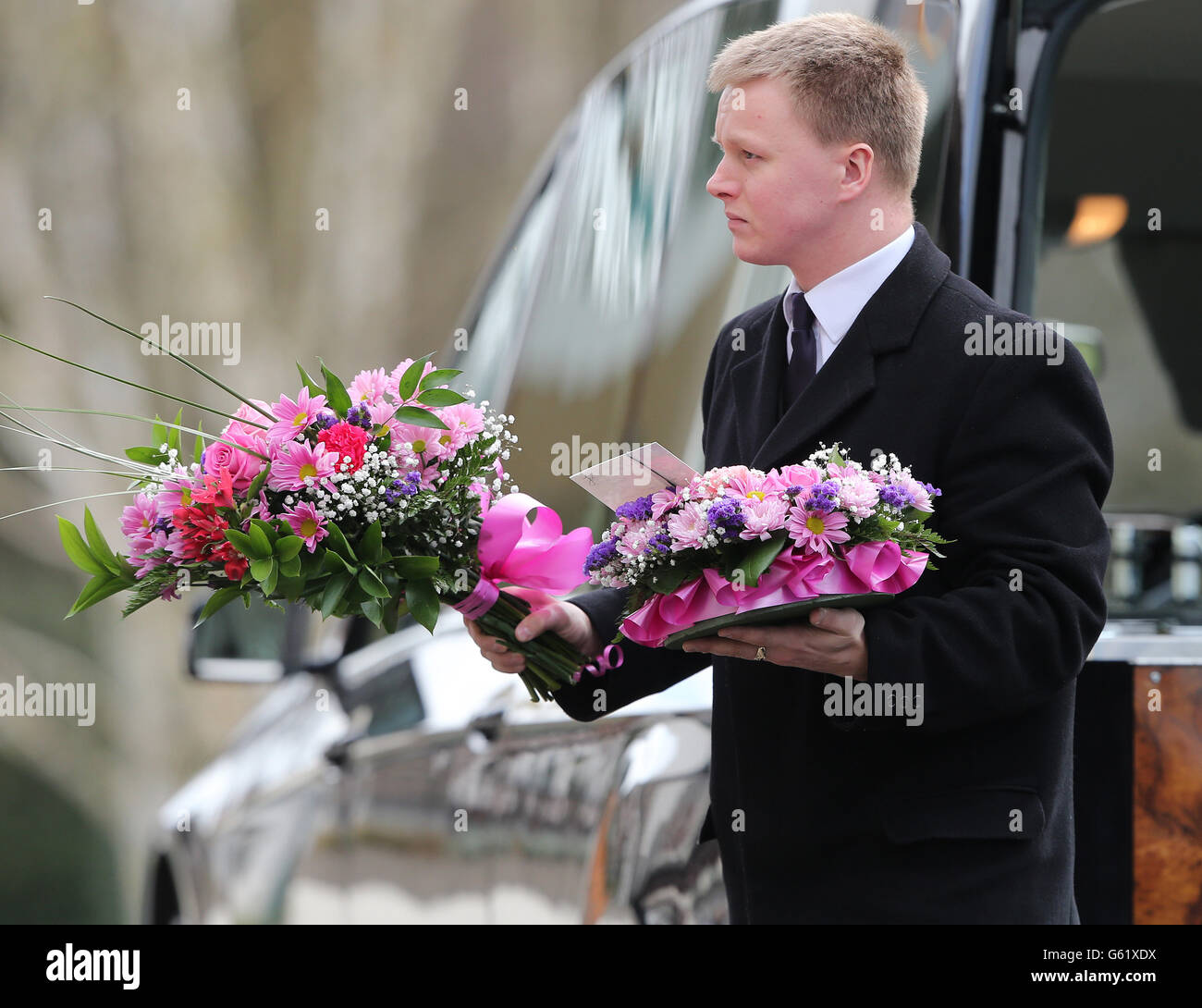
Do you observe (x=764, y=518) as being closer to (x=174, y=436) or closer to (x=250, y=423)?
(x=250, y=423)

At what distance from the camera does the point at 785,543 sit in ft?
5.81

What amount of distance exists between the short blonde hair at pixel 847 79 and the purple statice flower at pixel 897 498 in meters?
0.48

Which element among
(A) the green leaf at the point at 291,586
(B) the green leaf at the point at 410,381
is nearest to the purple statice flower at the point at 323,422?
(B) the green leaf at the point at 410,381

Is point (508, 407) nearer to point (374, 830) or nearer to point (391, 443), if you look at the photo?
point (374, 830)

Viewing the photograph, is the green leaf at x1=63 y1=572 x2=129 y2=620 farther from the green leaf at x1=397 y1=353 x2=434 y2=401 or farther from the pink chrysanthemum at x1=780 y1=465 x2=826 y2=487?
the pink chrysanthemum at x1=780 y1=465 x2=826 y2=487

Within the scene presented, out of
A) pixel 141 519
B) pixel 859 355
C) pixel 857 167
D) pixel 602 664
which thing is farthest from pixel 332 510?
pixel 857 167

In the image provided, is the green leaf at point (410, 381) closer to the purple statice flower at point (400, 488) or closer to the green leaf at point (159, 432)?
the purple statice flower at point (400, 488)

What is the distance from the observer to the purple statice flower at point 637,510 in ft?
6.20

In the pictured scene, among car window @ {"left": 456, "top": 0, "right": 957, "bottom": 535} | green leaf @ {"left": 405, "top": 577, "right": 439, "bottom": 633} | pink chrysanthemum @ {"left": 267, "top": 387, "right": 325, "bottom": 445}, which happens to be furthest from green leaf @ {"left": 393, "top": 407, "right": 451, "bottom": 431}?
car window @ {"left": 456, "top": 0, "right": 957, "bottom": 535}

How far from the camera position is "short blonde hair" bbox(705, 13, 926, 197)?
6.43 feet

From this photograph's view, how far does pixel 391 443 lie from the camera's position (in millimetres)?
2006

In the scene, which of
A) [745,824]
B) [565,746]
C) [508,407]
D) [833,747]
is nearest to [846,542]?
[833,747]

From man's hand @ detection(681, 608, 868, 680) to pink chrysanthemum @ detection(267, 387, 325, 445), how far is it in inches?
24.5

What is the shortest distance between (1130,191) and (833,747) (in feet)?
16.6
